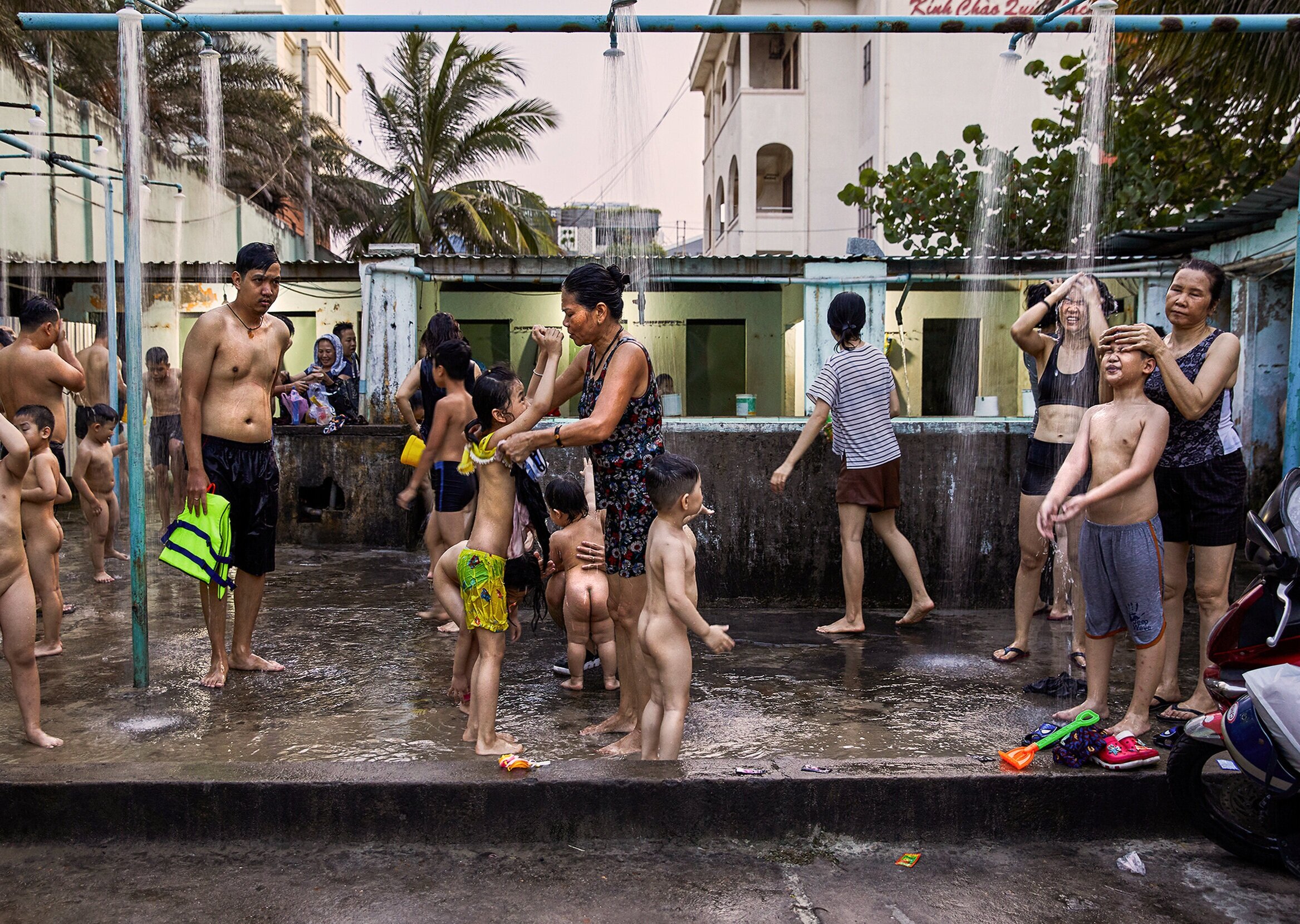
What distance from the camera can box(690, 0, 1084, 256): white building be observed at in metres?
23.4

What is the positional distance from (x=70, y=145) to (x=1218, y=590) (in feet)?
57.3

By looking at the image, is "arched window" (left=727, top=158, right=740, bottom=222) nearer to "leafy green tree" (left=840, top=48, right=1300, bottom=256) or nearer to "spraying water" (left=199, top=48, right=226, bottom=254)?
"leafy green tree" (left=840, top=48, right=1300, bottom=256)

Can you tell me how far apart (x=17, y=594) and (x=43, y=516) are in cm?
125

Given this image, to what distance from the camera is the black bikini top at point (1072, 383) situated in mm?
5391

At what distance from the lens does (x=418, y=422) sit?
26.3 ft

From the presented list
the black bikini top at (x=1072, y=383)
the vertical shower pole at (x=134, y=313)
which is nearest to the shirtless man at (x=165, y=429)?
the vertical shower pole at (x=134, y=313)

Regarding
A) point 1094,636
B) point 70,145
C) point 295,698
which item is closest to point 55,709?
point 295,698

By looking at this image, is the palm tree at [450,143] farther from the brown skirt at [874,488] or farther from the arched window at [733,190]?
the brown skirt at [874,488]

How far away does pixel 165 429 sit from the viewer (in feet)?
28.2

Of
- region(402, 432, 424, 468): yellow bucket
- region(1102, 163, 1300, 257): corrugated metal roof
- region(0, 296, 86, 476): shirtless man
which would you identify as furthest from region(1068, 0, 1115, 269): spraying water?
region(0, 296, 86, 476): shirtless man

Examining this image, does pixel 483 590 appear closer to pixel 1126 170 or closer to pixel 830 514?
pixel 830 514

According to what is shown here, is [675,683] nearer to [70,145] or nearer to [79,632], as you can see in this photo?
[79,632]

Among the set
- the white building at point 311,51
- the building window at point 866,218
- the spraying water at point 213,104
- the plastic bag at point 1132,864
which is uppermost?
the white building at point 311,51

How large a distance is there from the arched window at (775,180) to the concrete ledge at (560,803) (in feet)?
82.2
